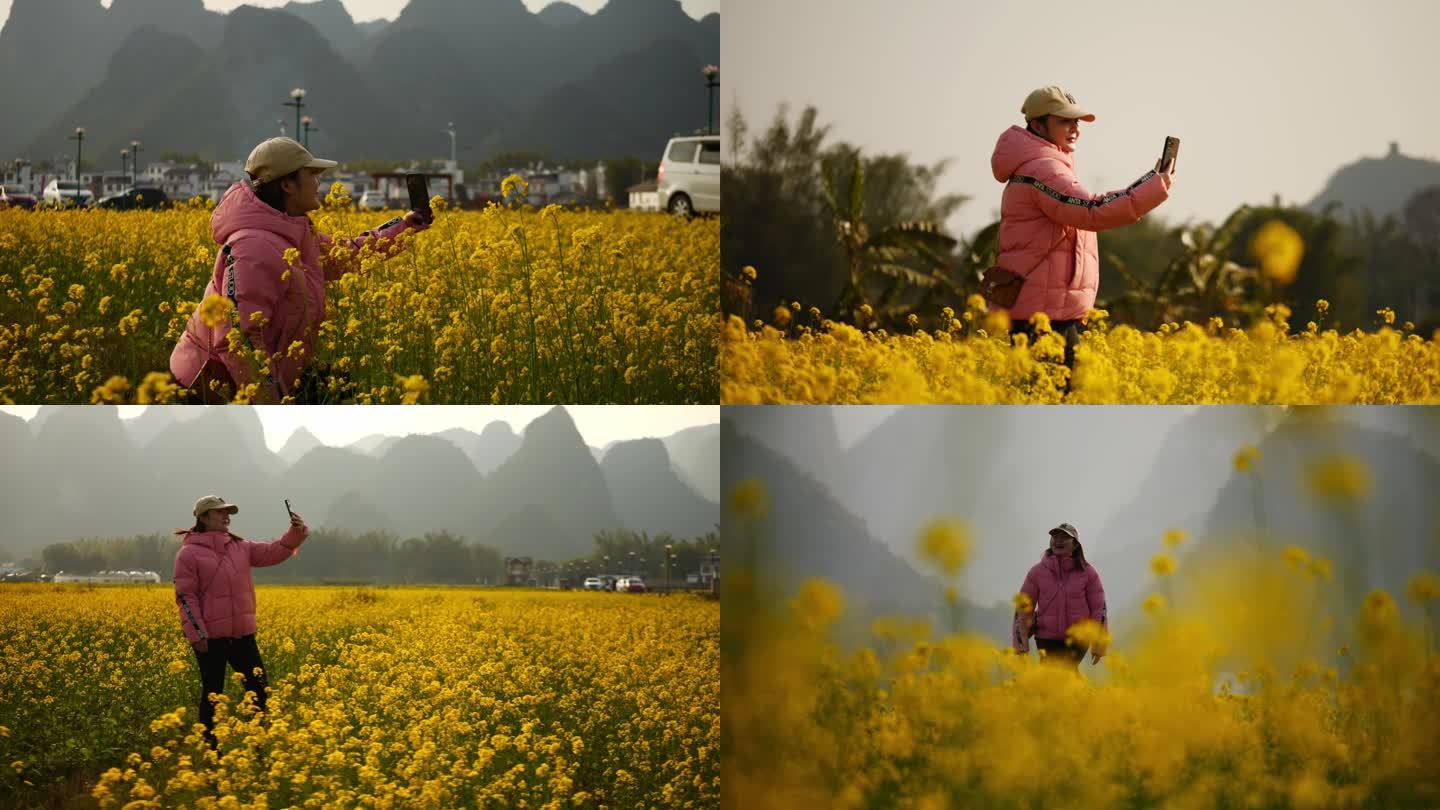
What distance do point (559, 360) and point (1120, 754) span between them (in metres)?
2.71

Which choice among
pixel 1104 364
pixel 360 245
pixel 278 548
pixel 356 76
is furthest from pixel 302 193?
pixel 1104 364

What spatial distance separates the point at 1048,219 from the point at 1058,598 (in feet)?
4.87

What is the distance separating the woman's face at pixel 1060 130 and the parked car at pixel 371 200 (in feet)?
8.63

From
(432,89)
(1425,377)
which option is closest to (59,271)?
(432,89)

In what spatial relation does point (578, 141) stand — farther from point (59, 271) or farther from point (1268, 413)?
point (1268, 413)

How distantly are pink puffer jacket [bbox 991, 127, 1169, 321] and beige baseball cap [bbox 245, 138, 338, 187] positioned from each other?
262cm

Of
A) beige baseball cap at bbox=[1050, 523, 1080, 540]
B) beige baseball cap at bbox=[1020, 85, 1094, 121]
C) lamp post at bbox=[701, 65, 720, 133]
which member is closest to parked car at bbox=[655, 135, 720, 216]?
lamp post at bbox=[701, 65, 720, 133]

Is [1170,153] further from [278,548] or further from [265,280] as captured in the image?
[278,548]

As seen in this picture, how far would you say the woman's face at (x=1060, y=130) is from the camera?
5957 mm

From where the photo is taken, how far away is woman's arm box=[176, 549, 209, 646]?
586 centimetres

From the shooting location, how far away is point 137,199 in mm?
6043

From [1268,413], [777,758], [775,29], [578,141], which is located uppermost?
[775,29]

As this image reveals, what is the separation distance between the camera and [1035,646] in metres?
6.06

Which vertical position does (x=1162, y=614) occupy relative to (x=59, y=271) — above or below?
below
